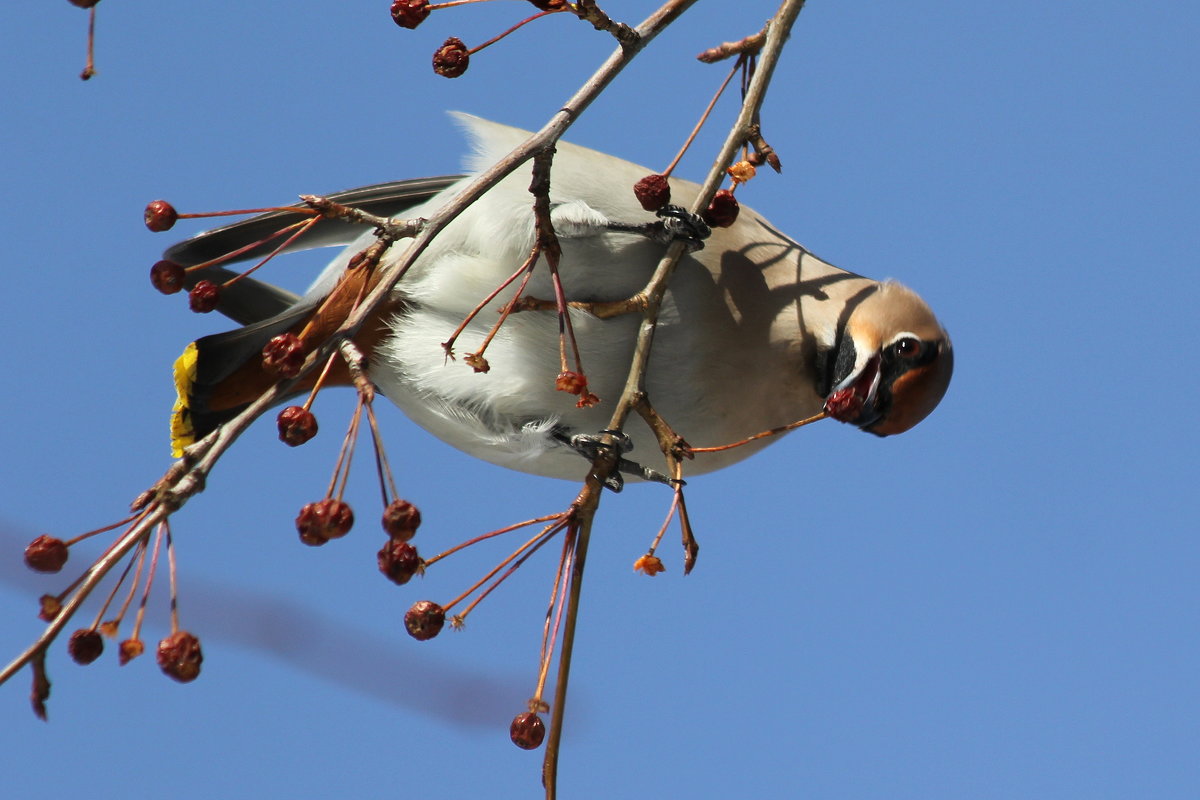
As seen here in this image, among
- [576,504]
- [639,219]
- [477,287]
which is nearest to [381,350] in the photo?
[477,287]

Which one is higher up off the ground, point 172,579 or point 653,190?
point 653,190

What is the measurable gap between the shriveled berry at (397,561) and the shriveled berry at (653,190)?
944 mm

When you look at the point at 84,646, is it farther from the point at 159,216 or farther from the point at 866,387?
the point at 866,387

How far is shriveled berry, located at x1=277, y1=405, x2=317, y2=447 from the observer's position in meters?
2.01

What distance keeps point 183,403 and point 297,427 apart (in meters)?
1.71

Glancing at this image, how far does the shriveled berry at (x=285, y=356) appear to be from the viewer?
2084mm

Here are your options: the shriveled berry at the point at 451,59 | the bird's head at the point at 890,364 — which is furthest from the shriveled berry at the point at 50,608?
the bird's head at the point at 890,364

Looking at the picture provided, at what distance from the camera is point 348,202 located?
12.5 feet

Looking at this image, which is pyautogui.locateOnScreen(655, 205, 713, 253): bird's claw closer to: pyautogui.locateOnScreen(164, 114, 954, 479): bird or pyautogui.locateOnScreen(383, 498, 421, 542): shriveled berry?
pyautogui.locateOnScreen(164, 114, 954, 479): bird

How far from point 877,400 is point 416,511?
5.91 ft

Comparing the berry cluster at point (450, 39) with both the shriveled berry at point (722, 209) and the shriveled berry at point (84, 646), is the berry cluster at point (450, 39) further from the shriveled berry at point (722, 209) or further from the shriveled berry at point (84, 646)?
the shriveled berry at point (84, 646)

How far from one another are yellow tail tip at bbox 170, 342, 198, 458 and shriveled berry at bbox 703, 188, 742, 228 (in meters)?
1.47

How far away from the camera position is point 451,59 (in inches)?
96.3

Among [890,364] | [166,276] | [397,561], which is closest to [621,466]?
[397,561]
